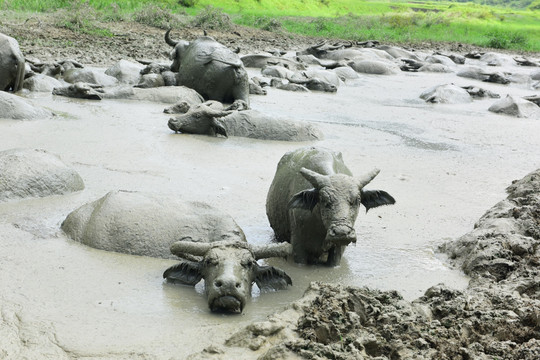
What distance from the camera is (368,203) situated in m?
5.51

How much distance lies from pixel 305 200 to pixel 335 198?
0.83 feet

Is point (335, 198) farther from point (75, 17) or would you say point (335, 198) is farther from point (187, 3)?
point (187, 3)

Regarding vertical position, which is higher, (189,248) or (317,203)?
(317,203)

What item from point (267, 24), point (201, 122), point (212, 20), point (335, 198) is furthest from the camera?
point (267, 24)

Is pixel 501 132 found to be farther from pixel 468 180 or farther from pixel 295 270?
pixel 295 270

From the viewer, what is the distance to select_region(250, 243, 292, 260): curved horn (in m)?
5.04

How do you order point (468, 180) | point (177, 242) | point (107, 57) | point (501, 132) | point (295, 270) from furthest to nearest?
point (107, 57), point (501, 132), point (468, 180), point (295, 270), point (177, 242)

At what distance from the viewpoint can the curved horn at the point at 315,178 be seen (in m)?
5.30

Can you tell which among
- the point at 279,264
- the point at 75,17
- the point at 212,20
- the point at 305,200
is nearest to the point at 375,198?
the point at 305,200

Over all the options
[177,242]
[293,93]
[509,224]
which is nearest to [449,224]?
[509,224]

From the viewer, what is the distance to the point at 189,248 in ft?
16.2

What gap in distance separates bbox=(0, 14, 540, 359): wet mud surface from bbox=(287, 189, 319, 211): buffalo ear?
19.8 inches

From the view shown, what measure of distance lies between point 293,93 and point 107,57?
15.9ft

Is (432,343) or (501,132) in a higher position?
(432,343)
